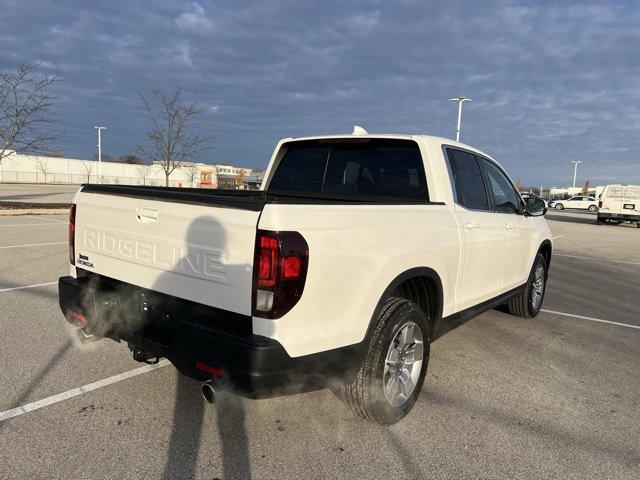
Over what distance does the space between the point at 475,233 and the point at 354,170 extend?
3.70 feet

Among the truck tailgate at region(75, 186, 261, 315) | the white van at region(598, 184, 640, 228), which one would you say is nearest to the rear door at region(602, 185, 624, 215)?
the white van at region(598, 184, 640, 228)

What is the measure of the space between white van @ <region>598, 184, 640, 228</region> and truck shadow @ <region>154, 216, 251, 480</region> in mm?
26625

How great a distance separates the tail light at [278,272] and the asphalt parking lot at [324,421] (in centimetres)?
95

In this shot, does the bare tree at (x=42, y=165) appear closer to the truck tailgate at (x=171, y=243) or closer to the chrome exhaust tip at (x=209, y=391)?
the truck tailgate at (x=171, y=243)

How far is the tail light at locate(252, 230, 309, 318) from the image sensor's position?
7.38 feet

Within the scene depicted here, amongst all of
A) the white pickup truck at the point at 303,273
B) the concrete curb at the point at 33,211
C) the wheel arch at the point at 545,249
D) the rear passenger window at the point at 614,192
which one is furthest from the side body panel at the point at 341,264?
the rear passenger window at the point at 614,192

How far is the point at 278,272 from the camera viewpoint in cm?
226

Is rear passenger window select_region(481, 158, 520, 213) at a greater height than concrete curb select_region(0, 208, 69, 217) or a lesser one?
greater

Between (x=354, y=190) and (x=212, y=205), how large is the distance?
1.86 metres

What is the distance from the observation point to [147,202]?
9.20ft

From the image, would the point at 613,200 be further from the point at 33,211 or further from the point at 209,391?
the point at 209,391

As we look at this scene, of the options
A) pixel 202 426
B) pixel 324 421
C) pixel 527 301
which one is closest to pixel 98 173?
pixel 527 301

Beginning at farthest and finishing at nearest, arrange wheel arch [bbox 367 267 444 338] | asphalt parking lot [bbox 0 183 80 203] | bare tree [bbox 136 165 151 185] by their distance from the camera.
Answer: bare tree [bbox 136 165 151 185] → asphalt parking lot [bbox 0 183 80 203] → wheel arch [bbox 367 267 444 338]

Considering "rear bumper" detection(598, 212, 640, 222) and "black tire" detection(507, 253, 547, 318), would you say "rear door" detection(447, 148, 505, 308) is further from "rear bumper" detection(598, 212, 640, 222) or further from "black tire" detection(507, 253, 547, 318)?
"rear bumper" detection(598, 212, 640, 222)
